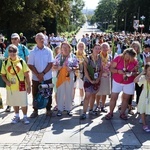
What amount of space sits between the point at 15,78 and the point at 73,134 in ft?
5.43

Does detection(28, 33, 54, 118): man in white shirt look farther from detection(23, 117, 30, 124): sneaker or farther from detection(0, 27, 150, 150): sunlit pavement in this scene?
detection(0, 27, 150, 150): sunlit pavement

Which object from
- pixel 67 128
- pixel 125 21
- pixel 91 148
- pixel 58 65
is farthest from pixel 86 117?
pixel 125 21

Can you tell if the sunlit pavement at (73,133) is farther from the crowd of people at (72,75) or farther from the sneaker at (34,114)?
the crowd of people at (72,75)

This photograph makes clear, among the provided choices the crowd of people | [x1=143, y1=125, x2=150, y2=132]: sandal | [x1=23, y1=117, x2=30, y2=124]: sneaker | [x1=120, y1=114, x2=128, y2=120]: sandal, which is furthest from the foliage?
[x1=23, y1=117, x2=30, y2=124]: sneaker

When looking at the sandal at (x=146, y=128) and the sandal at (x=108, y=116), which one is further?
the sandal at (x=108, y=116)

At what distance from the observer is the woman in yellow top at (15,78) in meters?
6.25

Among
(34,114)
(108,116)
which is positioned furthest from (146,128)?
(34,114)

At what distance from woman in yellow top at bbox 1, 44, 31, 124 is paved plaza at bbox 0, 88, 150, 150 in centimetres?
49

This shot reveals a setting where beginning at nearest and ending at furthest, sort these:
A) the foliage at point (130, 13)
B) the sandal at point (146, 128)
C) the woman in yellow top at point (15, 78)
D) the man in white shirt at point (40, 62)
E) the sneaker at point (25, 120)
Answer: the sandal at point (146, 128)
the woman in yellow top at point (15, 78)
the sneaker at point (25, 120)
the man in white shirt at point (40, 62)
the foliage at point (130, 13)

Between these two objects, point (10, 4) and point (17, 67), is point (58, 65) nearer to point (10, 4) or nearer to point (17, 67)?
point (17, 67)

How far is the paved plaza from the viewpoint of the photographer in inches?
208

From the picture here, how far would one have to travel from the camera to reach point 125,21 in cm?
9131

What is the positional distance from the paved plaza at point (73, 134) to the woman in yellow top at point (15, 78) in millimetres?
490

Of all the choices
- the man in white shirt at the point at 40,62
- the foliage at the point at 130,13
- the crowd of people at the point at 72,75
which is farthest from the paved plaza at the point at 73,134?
the foliage at the point at 130,13
